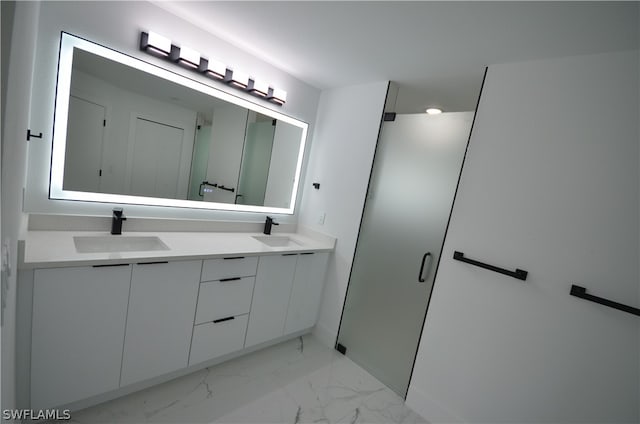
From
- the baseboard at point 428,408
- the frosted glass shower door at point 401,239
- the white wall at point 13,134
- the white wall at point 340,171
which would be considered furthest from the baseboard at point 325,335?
the white wall at point 13,134

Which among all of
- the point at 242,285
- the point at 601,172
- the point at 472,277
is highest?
the point at 601,172

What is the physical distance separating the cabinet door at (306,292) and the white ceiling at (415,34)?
1.54 m

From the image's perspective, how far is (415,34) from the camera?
5.16 feet

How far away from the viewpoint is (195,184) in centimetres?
218

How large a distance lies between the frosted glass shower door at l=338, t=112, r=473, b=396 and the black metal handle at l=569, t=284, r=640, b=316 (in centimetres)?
71

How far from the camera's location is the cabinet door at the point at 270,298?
2117 millimetres

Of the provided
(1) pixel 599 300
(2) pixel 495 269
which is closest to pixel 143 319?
(2) pixel 495 269

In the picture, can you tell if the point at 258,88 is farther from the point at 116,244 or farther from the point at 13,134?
the point at 13,134

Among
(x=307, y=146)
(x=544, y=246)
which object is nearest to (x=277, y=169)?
(x=307, y=146)

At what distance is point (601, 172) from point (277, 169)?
2.24m

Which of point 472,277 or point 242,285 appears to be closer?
point 472,277

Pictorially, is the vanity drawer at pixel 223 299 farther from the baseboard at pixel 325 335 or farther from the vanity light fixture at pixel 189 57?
the vanity light fixture at pixel 189 57

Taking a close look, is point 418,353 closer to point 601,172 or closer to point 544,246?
point 544,246

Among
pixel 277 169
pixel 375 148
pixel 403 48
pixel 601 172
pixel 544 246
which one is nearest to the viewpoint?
pixel 601 172
